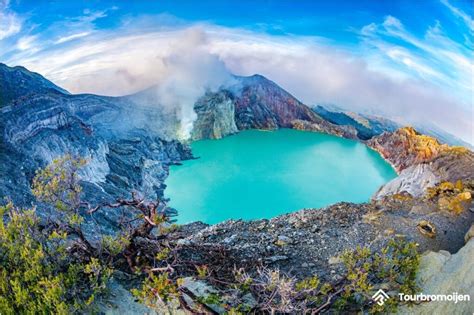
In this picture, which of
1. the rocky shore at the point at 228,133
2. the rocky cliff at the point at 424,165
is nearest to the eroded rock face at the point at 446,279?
the rocky shore at the point at 228,133

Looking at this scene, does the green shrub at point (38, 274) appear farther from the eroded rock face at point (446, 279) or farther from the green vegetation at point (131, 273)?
the eroded rock face at point (446, 279)

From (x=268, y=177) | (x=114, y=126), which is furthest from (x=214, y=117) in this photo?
(x=268, y=177)

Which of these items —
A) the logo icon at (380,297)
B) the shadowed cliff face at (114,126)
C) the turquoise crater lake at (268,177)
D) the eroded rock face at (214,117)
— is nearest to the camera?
the logo icon at (380,297)

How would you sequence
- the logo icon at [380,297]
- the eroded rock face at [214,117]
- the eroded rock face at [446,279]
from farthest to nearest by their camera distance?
the eroded rock face at [214,117]
the eroded rock face at [446,279]
the logo icon at [380,297]

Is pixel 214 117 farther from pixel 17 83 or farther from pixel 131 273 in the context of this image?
pixel 131 273

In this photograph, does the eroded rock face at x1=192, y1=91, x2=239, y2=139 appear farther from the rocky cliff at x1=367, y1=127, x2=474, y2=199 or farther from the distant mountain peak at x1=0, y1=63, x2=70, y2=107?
the rocky cliff at x1=367, y1=127, x2=474, y2=199

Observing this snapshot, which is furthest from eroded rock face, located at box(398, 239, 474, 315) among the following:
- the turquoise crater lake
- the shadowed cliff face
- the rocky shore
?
the turquoise crater lake

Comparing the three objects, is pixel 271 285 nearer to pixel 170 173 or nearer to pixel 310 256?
pixel 310 256
